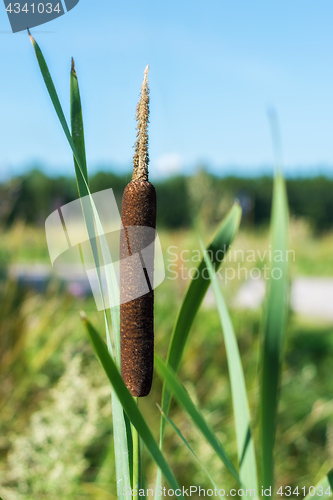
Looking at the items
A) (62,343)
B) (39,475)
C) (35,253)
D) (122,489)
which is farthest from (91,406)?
(35,253)

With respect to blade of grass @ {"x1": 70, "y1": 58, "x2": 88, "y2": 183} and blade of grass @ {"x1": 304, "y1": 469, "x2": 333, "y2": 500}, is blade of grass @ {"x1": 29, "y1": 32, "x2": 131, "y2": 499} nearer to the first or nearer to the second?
blade of grass @ {"x1": 70, "y1": 58, "x2": 88, "y2": 183}

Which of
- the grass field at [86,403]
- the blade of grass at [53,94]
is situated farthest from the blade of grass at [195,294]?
the grass field at [86,403]

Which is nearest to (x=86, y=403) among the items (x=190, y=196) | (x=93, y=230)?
(x=190, y=196)

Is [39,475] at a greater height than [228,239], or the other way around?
[228,239]

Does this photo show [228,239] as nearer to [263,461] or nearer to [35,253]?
[263,461]

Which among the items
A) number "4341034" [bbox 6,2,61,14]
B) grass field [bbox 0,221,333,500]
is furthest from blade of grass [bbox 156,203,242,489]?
grass field [bbox 0,221,333,500]

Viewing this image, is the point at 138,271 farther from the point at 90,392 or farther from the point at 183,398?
the point at 90,392
